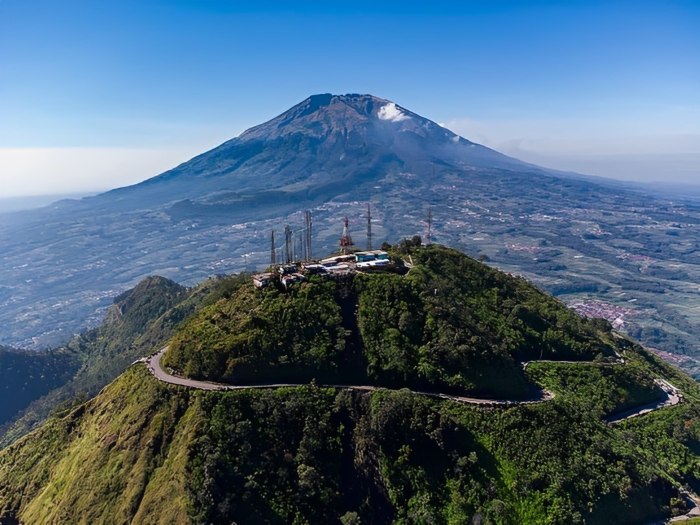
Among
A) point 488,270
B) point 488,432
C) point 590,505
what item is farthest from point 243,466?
point 488,270

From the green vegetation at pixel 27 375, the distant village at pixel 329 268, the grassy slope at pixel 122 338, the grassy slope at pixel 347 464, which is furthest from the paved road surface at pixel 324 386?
the green vegetation at pixel 27 375

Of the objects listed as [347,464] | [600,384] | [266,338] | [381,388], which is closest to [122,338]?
[266,338]

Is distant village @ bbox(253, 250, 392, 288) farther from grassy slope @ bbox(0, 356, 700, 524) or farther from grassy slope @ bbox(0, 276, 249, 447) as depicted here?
grassy slope @ bbox(0, 356, 700, 524)

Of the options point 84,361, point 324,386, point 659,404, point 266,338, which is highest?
point 266,338

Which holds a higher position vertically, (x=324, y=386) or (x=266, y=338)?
(x=266, y=338)

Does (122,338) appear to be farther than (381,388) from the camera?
Yes

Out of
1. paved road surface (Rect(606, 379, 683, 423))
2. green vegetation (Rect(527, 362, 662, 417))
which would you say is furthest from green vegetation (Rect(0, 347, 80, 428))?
paved road surface (Rect(606, 379, 683, 423))

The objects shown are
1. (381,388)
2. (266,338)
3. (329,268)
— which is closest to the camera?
(381,388)

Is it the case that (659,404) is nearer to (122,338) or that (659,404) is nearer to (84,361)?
(122,338)

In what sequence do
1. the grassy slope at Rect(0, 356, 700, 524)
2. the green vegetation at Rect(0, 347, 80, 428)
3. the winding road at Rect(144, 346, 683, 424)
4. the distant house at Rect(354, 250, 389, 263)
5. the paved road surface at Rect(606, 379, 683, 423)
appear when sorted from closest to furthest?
the grassy slope at Rect(0, 356, 700, 524) < the winding road at Rect(144, 346, 683, 424) < the paved road surface at Rect(606, 379, 683, 423) < the distant house at Rect(354, 250, 389, 263) < the green vegetation at Rect(0, 347, 80, 428)
